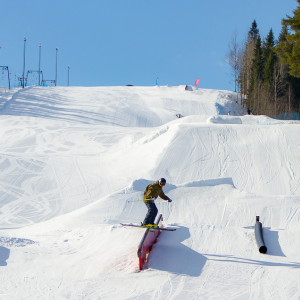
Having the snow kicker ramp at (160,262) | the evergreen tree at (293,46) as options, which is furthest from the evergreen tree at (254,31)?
the snow kicker ramp at (160,262)

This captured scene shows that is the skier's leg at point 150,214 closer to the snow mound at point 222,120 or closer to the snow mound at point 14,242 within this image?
the snow mound at point 14,242

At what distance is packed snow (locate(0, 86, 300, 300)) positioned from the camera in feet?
17.1

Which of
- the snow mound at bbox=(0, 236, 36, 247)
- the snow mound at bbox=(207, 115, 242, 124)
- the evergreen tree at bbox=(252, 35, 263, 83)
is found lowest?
the snow mound at bbox=(0, 236, 36, 247)

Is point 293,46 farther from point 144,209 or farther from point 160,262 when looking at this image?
point 160,262

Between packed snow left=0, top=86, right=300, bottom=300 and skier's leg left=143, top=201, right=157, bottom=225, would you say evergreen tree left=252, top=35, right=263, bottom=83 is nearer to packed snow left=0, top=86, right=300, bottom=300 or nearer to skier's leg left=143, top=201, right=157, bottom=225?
packed snow left=0, top=86, right=300, bottom=300

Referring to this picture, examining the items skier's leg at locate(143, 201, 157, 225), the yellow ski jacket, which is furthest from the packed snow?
the yellow ski jacket

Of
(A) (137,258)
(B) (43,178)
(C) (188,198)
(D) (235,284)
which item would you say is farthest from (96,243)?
(B) (43,178)

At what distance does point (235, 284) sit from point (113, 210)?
546cm

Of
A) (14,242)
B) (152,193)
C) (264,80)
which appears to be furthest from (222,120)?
(264,80)

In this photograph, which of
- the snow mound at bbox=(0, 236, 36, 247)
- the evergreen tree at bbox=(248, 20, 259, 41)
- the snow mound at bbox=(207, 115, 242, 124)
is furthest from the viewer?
the evergreen tree at bbox=(248, 20, 259, 41)

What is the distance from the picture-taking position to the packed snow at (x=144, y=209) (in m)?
5.23

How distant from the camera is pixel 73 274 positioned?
563 cm

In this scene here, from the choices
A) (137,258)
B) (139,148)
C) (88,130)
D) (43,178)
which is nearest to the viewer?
(137,258)

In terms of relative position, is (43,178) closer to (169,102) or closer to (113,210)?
(113,210)
